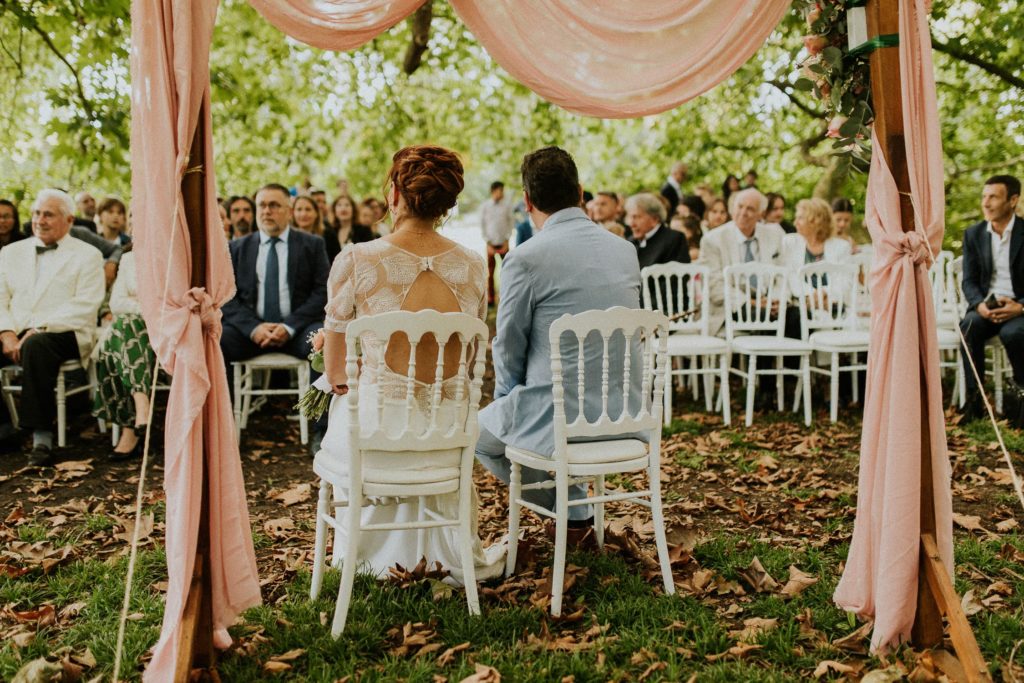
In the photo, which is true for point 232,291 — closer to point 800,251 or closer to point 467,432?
point 467,432

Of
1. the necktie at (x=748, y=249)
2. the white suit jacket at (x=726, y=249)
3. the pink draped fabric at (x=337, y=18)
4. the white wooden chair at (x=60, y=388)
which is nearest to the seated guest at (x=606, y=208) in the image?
the white suit jacket at (x=726, y=249)

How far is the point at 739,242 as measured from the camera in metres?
8.30

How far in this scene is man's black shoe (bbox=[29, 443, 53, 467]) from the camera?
6.27 meters

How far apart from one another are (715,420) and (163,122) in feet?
18.2

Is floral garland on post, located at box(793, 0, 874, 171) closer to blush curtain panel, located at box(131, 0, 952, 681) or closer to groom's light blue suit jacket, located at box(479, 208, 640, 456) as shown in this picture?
blush curtain panel, located at box(131, 0, 952, 681)

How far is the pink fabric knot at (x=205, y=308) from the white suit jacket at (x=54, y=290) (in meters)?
4.13

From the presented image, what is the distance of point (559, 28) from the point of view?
4074 mm

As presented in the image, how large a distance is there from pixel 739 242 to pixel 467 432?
17.5 feet

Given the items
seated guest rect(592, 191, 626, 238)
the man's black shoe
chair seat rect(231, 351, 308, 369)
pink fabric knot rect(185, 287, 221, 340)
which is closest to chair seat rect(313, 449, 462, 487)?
pink fabric knot rect(185, 287, 221, 340)

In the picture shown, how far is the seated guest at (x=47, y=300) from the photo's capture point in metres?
6.54

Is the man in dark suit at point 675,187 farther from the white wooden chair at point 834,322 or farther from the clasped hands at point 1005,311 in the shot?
the clasped hands at point 1005,311

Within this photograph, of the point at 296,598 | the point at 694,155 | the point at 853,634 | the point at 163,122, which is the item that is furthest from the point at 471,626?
the point at 694,155

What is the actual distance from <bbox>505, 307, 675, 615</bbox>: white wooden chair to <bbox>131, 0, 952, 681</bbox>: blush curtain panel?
860mm

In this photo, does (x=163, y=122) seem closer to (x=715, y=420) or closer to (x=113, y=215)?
(x=715, y=420)
